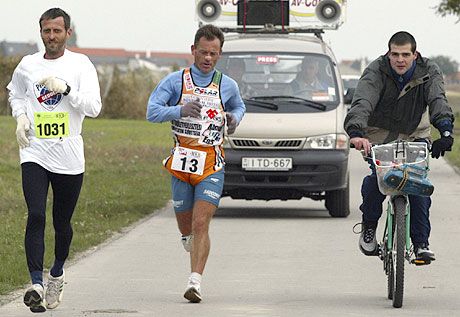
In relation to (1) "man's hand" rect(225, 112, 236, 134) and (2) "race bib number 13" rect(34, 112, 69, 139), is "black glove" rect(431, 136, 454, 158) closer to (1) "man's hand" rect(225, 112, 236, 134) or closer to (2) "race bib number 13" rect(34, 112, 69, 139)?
(1) "man's hand" rect(225, 112, 236, 134)

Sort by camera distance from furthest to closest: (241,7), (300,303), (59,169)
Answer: (241,7)
(300,303)
(59,169)

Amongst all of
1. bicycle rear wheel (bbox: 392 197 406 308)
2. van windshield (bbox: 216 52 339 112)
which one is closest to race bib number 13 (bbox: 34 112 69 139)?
bicycle rear wheel (bbox: 392 197 406 308)

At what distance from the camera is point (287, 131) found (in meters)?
17.3

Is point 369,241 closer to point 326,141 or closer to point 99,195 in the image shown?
point 326,141

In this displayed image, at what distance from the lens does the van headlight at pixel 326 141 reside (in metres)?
17.4

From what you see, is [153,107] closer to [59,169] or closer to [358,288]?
[59,169]

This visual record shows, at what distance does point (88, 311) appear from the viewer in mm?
9664

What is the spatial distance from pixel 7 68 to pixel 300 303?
184ft

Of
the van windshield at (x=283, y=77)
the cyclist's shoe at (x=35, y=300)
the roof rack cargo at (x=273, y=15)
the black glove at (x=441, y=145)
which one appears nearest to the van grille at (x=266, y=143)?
the van windshield at (x=283, y=77)

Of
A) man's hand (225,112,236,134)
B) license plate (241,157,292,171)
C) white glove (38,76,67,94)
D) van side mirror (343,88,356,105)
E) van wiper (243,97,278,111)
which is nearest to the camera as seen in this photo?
white glove (38,76,67,94)

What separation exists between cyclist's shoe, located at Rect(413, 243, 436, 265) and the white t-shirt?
2302 millimetres

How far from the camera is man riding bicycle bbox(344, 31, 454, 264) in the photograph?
32.9 ft

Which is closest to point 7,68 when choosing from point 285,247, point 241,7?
point 241,7

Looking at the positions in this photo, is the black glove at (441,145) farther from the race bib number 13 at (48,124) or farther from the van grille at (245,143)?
the van grille at (245,143)
